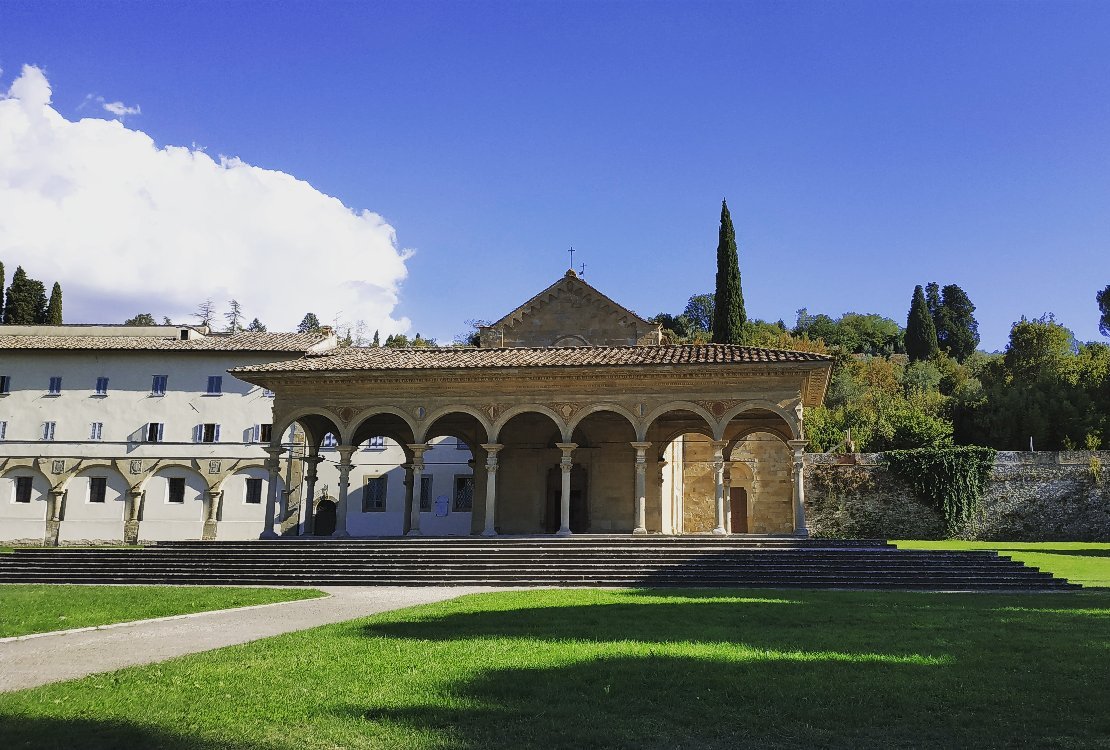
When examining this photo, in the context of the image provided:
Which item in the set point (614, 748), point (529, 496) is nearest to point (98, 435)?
point (529, 496)

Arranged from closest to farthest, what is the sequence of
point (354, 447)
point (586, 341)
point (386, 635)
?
point (386, 635), point (354, 447), point (586, 341)

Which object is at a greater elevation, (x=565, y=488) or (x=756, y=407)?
(x=756, y=407)

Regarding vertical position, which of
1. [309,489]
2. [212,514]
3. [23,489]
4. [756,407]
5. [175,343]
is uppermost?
[175,343]

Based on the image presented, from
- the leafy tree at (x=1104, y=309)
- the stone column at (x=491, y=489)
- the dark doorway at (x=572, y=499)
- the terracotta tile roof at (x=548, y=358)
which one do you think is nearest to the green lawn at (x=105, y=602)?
the stone column at (x=491, y=489)

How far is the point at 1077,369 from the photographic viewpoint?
162 feet

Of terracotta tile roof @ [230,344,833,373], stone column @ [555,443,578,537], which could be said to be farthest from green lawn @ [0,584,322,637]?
terracotta tile roof @ [230,344,833,373]

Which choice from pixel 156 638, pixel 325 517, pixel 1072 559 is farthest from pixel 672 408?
pixel 325 517

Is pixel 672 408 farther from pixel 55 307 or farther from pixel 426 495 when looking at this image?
pixel 55 307

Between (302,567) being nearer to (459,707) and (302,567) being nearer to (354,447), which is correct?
(354,447)

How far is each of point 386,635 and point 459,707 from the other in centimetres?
435

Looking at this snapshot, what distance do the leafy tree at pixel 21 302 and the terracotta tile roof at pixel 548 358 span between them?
109 ft

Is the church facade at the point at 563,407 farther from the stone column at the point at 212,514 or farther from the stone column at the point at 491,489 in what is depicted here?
the stone column at the point at 212,514

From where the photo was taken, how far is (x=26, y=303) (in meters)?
52.1

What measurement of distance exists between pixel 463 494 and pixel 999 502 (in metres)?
24.3
